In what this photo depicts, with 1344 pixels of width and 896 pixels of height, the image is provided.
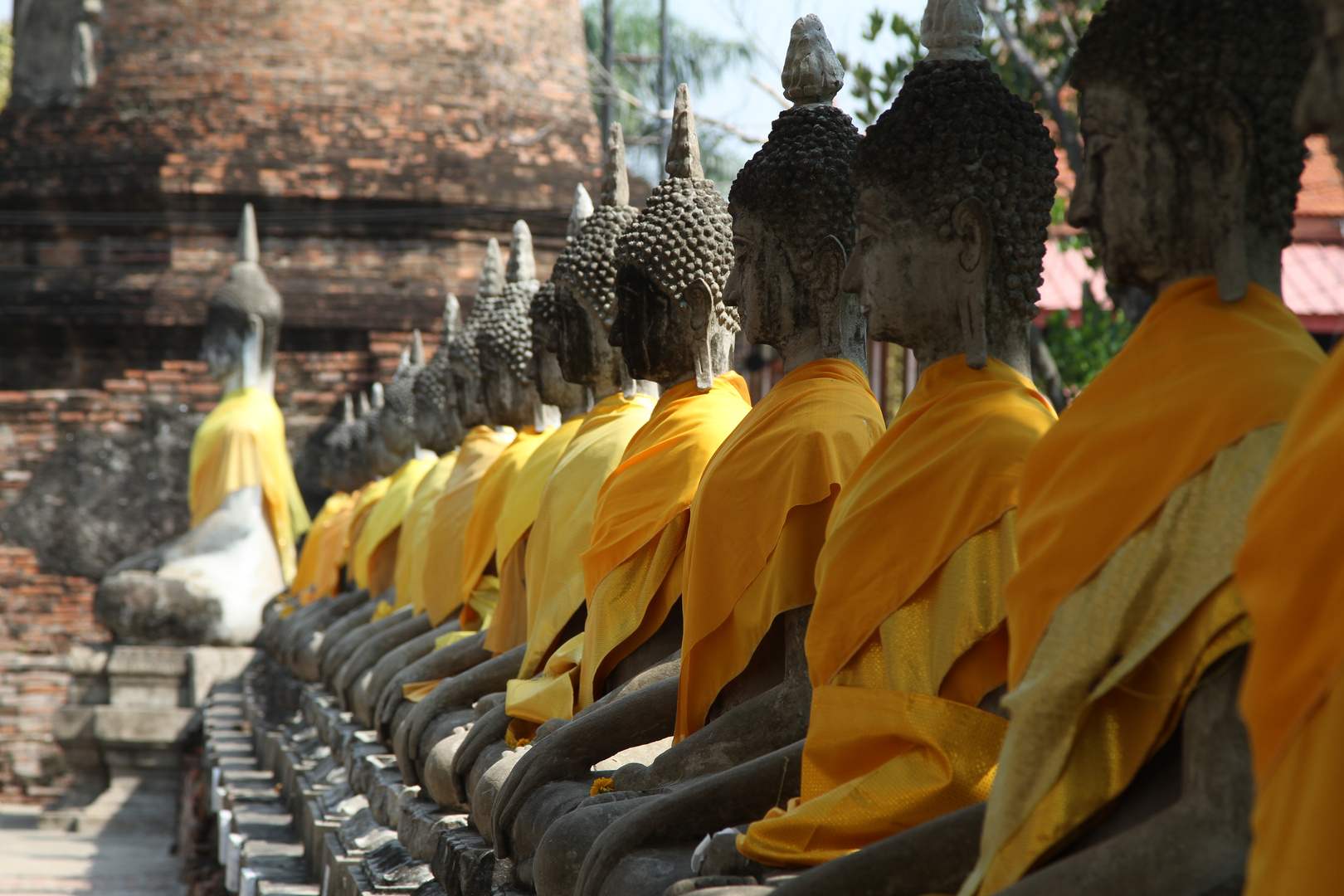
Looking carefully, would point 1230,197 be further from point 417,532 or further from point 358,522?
point 358,522

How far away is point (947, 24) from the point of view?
117 inches

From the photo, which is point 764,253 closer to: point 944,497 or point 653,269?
point 653,269

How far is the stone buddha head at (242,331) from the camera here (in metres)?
13.2

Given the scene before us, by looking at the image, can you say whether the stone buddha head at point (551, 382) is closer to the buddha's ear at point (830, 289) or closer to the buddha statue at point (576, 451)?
the buddha statue at point (576, 451)

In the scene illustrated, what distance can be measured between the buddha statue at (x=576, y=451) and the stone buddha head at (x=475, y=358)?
1870 millimetres

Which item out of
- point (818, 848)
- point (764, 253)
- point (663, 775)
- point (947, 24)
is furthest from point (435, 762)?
point (947, 24)

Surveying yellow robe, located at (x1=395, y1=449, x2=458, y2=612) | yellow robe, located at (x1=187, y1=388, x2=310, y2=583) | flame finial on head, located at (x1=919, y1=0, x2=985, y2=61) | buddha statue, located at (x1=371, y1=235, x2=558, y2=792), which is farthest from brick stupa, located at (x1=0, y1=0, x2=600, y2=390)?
flame finial on head, located at (x1=919, y1=0, x2=985, y2=61)

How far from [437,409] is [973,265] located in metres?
6.43

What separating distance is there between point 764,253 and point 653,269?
63 cm

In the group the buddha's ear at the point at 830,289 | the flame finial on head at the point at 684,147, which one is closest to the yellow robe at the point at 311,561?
the flame finial on head at the point at 684,147

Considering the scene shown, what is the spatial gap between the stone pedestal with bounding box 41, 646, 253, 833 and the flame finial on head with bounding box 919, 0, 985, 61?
9.70 m

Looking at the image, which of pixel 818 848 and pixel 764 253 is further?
pixel 764 253

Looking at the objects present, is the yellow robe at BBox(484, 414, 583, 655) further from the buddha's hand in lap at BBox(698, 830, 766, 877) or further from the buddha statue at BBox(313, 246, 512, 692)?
the buddha's hand in lap at BBox(698, 830, 766, 877)

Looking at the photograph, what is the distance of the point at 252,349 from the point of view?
1326 centimetres
